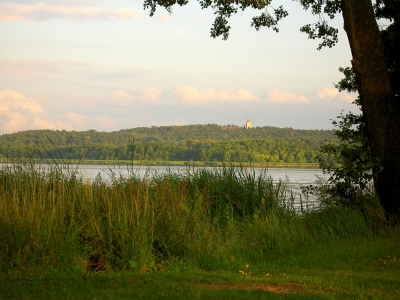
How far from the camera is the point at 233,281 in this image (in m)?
7.04

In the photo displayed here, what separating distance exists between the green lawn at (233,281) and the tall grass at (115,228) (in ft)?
1.20

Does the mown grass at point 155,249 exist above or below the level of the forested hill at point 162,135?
below

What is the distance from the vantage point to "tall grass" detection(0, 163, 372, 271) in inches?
303

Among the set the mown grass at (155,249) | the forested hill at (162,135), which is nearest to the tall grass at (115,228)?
the mown grass at (155,249)

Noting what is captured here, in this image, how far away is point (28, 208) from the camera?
8.20 metres

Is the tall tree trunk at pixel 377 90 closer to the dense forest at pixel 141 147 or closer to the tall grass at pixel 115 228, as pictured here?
the tall grass at pixel 115 228

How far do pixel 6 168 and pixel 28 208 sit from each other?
2037 mm

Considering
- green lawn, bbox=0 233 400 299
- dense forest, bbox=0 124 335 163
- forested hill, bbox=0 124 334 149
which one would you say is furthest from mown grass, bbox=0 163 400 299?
forested hill, bbox=0 124 334 149

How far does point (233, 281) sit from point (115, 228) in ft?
7.03

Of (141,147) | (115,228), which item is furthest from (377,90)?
(115,228)

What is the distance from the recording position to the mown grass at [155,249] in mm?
6707

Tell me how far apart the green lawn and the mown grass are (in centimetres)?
1

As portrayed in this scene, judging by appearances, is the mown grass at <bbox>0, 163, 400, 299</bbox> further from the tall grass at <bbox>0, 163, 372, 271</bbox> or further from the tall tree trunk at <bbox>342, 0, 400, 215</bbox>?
the tall tree trunk at <bbox>342, 0, 400, 215</bbox>

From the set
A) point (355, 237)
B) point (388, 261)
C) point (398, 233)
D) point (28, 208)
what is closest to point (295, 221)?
point (355, 237)
